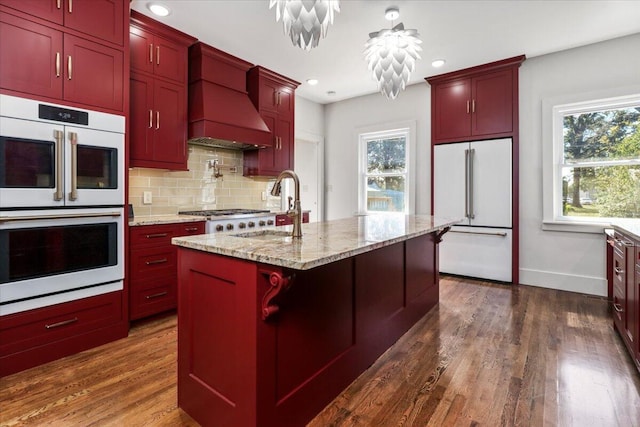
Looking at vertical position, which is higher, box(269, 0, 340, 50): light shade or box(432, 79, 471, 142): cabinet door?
box(432, 79, 471, 142): cabinet door

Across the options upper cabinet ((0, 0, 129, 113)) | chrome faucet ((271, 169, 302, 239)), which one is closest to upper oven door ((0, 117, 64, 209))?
upper cabinet ((0, 0, 129, 113))

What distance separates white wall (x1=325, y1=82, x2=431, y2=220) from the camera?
15.7ft

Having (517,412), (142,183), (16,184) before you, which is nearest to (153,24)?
(142,183)

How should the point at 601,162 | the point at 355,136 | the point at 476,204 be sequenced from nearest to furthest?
the point at 601,162 < the point at 476,204 < the point at 355,136

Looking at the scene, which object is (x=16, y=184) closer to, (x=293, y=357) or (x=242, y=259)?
(x=242, y=259)

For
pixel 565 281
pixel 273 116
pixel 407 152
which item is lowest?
pixel 565 281

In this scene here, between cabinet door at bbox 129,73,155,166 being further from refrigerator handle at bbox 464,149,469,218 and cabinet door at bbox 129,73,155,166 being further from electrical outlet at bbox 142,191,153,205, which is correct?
refrigerator handle at bbox 464,149,469,218

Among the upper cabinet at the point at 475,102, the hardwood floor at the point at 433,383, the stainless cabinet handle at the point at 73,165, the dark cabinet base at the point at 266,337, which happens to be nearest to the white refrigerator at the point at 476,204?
the upper cabinet at the point at 475,102

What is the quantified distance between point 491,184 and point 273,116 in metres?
2.94

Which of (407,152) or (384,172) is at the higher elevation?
(407,152)

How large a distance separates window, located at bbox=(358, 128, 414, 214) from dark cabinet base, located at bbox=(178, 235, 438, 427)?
316cm

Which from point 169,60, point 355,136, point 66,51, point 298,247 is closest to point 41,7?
point 66,51

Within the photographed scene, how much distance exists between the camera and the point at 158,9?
9.15 feet

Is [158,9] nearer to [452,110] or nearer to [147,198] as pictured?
[147,198]
